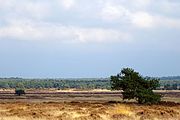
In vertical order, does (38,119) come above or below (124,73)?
below

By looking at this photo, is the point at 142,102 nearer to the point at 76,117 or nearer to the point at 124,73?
the point at 124,73

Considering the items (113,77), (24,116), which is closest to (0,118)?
(24,116)

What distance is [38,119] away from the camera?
40531mm

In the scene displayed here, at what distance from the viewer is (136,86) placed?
6322 cm

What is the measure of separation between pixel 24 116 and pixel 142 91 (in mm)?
24053

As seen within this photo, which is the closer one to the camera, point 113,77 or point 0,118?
point 0,118

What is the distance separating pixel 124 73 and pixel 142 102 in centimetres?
487

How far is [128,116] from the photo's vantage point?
44.5 meters

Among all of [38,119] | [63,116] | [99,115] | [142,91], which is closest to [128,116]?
Answer: [99,115]

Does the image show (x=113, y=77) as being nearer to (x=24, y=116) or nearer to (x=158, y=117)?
(x=158, y=117)

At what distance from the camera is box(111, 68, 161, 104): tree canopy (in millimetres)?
62719

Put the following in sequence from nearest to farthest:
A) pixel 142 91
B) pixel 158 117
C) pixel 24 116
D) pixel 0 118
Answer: pixel 0 118, pixel 24 116, pixel 158 117, pixel 142 91

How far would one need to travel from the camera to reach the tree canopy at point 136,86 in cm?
6272

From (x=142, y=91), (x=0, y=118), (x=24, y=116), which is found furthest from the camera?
(x=142, y=91)
